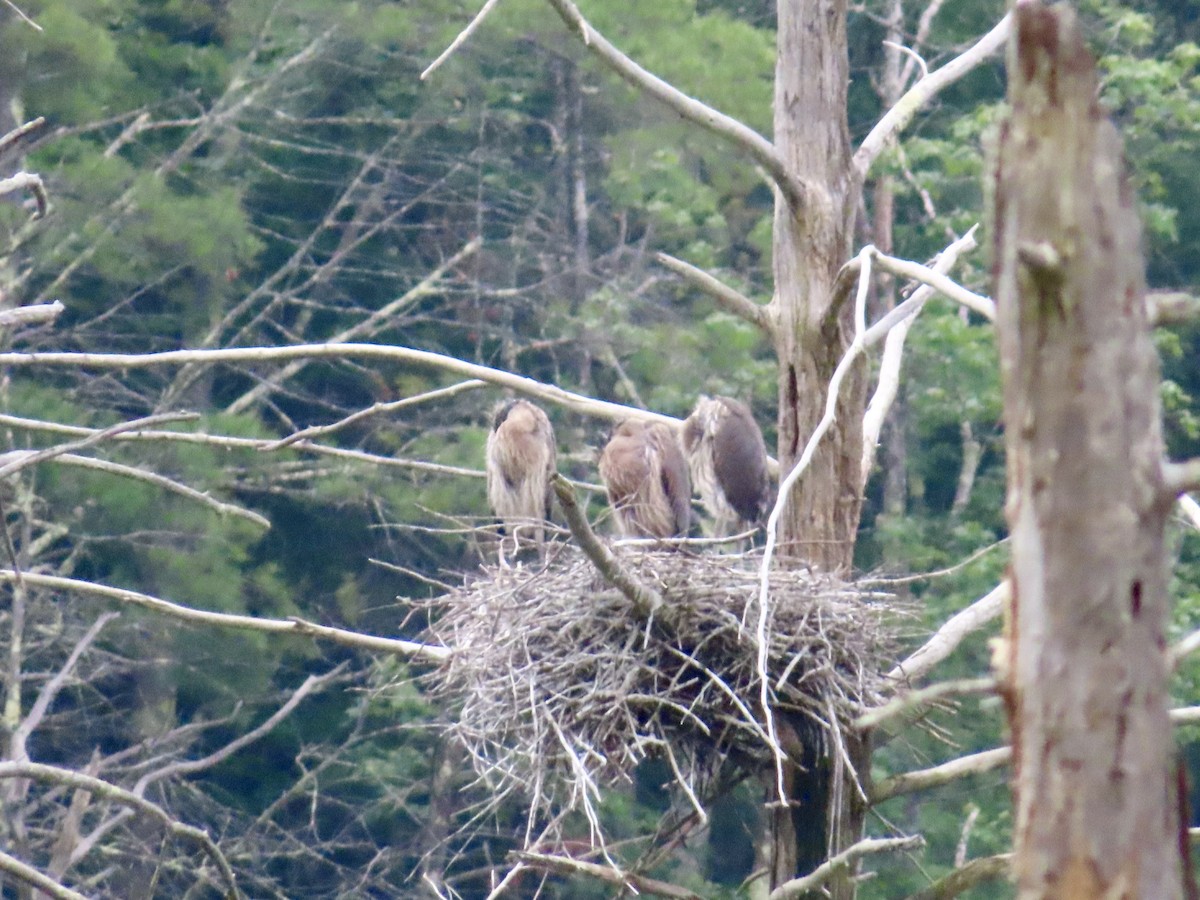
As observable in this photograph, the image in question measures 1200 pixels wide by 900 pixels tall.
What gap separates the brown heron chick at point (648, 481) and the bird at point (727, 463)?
0.10 metres

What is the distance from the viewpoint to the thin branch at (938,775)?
16.2 ft

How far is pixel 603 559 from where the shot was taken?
15.0ft

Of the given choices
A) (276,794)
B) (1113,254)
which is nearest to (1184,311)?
(1113,254)

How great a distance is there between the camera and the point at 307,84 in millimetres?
17078

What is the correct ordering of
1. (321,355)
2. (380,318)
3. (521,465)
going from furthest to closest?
1. (380,318)
2. (521,465)
3. (321,355)

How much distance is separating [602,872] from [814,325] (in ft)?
6.23

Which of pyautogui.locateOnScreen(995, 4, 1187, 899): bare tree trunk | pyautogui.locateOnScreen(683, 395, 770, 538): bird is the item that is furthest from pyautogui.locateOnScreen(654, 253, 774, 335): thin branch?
pyautogui.locateOnScreen(995, 4, 1187, 899): bare tree trunk

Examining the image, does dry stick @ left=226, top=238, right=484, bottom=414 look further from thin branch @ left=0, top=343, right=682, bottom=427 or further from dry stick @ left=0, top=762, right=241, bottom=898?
dry stick @ left=0, top=762, right=241, bottom=898

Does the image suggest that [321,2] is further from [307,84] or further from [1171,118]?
[1171,118]

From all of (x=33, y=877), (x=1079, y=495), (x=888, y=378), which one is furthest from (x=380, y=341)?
(x=1079, y=495)

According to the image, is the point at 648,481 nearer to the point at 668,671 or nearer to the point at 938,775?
the point at 668,671

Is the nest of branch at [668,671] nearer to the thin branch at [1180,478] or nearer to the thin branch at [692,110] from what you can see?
the thin branch at [692,110]

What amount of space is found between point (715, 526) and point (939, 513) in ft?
38.5

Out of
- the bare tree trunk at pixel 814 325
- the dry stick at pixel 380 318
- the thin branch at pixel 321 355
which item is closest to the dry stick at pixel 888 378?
the bare tree trunk at pixel 814 325
